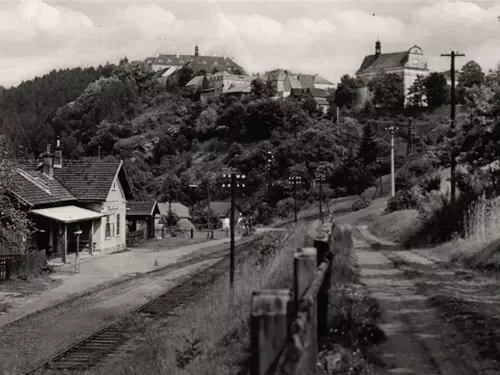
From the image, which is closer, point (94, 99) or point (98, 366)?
point (98, 366)

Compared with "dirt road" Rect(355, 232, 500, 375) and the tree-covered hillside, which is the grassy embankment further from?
the tree-covered hillside

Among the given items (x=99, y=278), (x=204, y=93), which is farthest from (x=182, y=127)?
(x=99, y=278)

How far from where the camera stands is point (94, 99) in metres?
170

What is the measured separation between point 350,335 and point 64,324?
46.6ft

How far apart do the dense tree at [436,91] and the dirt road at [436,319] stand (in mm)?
102529

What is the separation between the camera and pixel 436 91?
4540 inches

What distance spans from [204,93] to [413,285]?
153 metres

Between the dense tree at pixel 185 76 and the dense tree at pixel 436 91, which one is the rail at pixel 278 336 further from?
the dense tree at pixel 185 76

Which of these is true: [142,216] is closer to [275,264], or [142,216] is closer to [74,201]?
[74,201]

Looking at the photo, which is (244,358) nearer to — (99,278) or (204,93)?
(99,278)

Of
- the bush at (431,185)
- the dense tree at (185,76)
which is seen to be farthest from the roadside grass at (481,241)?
the dense tree at (185,76)

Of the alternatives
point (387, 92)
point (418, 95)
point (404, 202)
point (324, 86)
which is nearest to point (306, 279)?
point (404, 202)

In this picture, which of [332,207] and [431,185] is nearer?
[431,185]

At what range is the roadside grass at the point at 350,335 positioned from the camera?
6828mm
